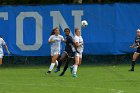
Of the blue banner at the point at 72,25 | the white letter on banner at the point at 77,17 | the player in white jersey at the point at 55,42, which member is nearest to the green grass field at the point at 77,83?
the player in white jersey at the point at 55,42

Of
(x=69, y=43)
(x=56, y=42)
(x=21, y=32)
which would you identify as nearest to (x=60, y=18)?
(x=21, y=32)

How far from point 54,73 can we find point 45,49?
4.66 m

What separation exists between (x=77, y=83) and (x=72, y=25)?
9893 millimetres

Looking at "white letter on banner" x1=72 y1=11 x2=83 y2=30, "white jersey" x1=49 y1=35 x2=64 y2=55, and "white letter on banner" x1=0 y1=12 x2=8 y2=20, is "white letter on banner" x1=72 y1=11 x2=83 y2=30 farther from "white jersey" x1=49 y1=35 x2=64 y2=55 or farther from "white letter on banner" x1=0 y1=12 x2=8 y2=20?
"white jersey" x1=49 y1=35 x2=64 y2=55

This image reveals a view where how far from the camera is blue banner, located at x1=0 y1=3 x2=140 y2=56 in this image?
28453 mm

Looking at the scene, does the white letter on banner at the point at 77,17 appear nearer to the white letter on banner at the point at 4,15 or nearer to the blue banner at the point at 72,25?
the blue banner at the point at 72,25

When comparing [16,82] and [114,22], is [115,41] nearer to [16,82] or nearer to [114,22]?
[114,22]

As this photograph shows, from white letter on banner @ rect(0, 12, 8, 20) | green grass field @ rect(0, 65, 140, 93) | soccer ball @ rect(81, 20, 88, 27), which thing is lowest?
green grass field @ rect(0, 65, 140, 93)

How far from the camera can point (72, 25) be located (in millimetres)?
28844

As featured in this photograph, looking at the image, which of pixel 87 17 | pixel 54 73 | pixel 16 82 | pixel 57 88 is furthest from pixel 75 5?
pixel 57 88

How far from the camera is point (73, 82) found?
19.6m

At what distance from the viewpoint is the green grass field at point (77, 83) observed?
16891 mm

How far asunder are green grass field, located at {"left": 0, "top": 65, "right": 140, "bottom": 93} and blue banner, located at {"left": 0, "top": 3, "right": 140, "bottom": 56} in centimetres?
400

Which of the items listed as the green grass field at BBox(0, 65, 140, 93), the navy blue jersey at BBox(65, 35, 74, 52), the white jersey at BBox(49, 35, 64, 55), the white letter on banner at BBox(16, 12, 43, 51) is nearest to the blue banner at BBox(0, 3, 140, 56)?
the white letter on banner at BBox(16, 12, 43, 51)
